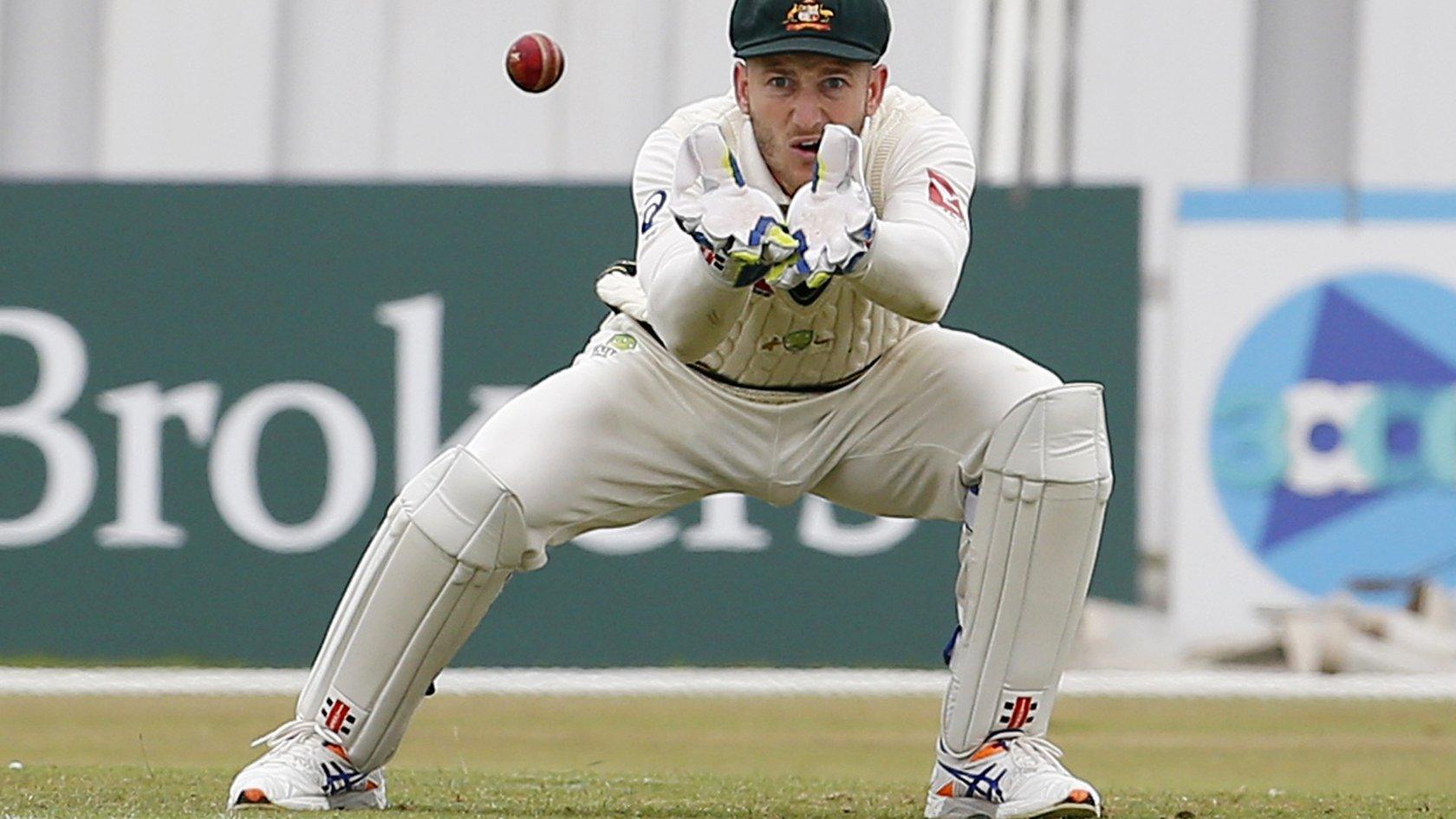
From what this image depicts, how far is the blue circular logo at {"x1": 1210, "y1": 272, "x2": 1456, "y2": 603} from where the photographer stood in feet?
23.3

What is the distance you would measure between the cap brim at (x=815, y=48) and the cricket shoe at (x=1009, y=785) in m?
0.94

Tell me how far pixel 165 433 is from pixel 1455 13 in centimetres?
505

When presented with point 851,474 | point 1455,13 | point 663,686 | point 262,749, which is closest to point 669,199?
point 851,474

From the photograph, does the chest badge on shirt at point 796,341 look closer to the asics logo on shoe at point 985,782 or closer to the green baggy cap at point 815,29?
the green baggy cap at point 815,29

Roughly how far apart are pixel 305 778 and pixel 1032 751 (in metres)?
0.99

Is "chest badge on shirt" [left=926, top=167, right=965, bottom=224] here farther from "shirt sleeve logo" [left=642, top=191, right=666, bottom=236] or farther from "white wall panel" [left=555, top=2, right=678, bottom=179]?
"white wall panel" [left=555, top=2, right=678, bottom=179]

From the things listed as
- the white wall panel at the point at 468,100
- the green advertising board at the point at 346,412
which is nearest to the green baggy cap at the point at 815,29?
the green advertising board at the point at 346,412

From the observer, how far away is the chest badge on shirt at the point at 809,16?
3219 millimetres

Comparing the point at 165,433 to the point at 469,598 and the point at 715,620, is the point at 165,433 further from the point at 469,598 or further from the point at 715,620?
the point at 469,598

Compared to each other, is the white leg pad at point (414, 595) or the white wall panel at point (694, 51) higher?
the white wall panel at point (694, 51)

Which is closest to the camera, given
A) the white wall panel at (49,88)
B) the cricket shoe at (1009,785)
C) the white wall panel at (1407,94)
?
the cricket shoe at (1009,785)

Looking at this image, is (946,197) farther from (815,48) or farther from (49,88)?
(49,88)

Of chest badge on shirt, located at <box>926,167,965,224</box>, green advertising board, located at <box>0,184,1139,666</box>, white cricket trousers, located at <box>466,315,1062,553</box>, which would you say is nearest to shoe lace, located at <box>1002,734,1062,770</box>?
white cricket trousers, located at <box>466,315,1062,553</box>

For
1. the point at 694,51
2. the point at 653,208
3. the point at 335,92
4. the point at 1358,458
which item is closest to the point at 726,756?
the point at 653,208
